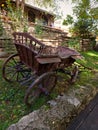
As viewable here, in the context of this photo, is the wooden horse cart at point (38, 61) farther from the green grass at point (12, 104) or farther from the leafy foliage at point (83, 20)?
the leafy foliage at point (83, 20)

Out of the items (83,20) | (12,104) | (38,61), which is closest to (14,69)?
(12,104)

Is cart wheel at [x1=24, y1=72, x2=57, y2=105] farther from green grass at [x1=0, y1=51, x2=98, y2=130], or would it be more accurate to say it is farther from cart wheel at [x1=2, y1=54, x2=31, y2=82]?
cart wheel at [x1=2, y1=54, x2=31, y2=82]

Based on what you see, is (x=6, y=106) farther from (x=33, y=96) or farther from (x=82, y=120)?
(x=82, y=120)

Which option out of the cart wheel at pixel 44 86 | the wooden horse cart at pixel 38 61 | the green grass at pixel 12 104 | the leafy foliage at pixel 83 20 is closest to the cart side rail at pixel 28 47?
the wooden horse cart at pixel 38 61

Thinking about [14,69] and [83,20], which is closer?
[14,69]

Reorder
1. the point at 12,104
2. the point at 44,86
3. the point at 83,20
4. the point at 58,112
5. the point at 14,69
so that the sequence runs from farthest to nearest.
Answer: the point at 83,20 < the point at 14,69 < the point at 44,86 < the point at 12,104 < the point at 58,112

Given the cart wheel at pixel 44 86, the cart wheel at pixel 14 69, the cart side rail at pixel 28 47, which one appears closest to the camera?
the cart side rail at pixel 28 47

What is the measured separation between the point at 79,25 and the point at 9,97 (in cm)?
811

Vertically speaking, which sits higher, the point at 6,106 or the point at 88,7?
the point at 88,7

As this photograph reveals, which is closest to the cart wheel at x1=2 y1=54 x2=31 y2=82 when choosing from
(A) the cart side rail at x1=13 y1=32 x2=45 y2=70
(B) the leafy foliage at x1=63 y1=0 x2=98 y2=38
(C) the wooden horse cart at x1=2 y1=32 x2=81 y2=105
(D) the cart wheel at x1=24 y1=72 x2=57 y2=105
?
(C) the wooden horse cart at x1=2 y1=32 x2=81 y2=105

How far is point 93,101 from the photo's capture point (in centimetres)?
374

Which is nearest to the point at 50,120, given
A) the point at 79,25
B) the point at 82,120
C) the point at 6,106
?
the point at 82,120

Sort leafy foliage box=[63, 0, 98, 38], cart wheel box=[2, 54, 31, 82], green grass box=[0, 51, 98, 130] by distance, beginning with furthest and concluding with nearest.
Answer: leafy foliage box=[63, 0, 98, 38]
cart wheel box=[2, 54, 31, 82]
green grass box=[0, 51, 98, 130]

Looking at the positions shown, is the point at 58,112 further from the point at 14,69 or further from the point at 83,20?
the point at 83,20
